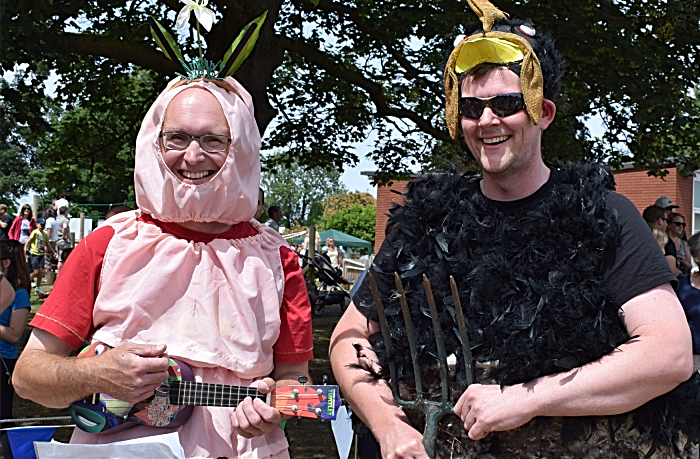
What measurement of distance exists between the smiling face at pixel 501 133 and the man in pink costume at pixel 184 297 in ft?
2.46

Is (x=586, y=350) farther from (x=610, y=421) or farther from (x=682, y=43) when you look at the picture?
(x=682, y=43)

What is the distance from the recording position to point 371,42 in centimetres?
951

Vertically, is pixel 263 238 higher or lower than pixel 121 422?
higher

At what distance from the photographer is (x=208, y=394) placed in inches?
Answer: 80.4

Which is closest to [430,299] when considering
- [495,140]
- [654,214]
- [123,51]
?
[495,140]

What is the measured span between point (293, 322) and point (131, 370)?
563mm

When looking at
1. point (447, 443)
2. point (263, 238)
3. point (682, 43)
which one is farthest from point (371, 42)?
point (447, 443)

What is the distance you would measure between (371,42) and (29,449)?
801 cm

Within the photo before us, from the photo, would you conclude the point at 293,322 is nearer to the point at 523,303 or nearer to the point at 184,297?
the point at 184,297

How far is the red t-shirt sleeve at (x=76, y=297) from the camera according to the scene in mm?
1997

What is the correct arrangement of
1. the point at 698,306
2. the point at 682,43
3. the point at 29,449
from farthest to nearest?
the point at 682,43
the point at 698,306
the point at 29,449

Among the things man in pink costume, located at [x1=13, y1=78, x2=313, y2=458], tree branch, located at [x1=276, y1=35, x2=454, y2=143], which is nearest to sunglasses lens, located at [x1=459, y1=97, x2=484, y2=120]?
man in pink costume, located at [x1=13, y1=78, x2=313, y2=458]

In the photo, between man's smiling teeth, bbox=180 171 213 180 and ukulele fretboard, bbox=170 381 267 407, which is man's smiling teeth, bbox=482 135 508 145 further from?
ukulele fretboard, bbox=170 381 267 407

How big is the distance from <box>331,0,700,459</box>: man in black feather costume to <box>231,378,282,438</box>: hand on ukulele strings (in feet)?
0.78
